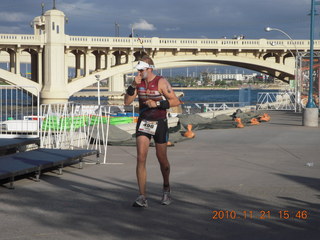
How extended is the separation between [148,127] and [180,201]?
4.26 feet

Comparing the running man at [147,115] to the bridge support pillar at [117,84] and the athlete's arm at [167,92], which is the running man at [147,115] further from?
the bridge support pillar at [117,84]

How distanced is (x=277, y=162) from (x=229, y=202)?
500 centimetres

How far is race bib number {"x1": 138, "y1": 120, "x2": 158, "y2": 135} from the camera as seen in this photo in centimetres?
752

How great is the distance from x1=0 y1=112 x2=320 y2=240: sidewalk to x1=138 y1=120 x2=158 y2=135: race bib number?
1.07m

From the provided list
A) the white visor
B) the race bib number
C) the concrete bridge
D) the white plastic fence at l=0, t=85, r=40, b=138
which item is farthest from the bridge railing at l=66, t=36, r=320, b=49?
the race bib number

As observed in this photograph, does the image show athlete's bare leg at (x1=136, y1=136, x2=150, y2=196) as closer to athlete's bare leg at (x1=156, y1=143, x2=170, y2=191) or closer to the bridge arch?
athlete's bare leg at (x1=156, y1=143, x2=170, y2=191)

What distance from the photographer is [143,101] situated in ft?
25.0

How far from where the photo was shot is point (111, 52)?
58688 millimetres

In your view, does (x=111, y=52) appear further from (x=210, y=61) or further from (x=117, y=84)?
(x=117, y=84)

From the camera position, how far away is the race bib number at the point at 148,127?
7.52m

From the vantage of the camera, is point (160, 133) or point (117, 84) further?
point (117, 84)

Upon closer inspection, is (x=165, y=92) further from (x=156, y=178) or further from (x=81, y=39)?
(x=81, y=39)

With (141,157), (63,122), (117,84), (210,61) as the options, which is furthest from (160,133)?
(117,84)

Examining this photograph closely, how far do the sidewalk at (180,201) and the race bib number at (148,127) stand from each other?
1.07 meters
